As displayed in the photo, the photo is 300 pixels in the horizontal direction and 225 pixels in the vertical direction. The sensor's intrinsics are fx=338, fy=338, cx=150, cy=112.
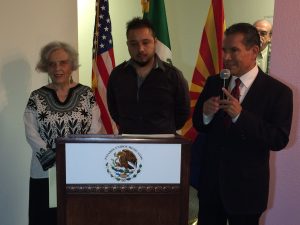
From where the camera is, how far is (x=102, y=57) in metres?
2.74

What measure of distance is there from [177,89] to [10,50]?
1158 millimetres

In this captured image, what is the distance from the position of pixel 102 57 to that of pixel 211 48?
0.87 meters

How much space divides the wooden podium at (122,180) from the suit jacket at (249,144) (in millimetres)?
293

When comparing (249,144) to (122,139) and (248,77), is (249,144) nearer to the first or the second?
(248,77)

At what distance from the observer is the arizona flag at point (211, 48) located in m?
2.57

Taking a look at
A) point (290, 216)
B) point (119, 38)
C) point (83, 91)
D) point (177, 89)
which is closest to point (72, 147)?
point (83, 91)

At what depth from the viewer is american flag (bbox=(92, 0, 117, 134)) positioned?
106 inches

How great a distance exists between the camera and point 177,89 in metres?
2.06

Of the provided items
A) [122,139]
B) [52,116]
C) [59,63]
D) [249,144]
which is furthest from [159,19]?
[122,139]

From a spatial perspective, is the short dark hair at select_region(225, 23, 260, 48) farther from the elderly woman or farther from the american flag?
the american flag

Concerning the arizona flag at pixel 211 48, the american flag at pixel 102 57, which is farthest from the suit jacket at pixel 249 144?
the american flag at pixel 102 57

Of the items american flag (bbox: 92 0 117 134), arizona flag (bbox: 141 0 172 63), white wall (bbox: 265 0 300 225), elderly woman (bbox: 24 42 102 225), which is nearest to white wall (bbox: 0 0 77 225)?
american flag (bbox: 92 0 117 134)

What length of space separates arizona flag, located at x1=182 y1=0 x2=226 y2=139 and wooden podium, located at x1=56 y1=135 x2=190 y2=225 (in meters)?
1.42

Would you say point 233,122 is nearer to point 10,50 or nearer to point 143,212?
point 143,212
